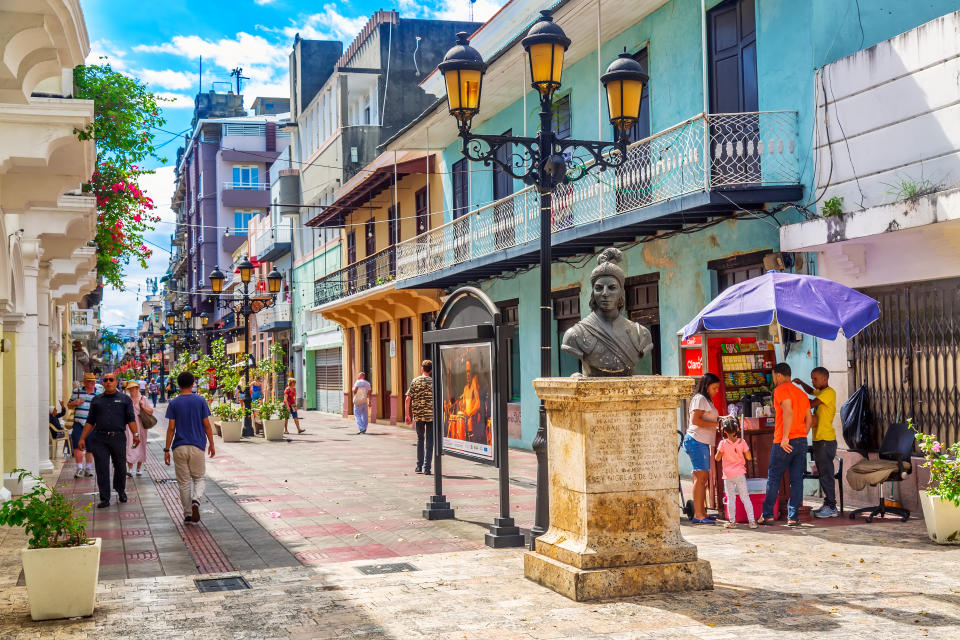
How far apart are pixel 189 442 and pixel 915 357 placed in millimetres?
7972

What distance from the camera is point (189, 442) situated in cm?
1116

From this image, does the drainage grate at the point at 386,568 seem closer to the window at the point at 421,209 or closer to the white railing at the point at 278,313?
the window at the point at 421,209

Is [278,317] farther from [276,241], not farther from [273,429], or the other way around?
[273,429]

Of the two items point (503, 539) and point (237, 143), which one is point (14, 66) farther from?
point (237, 143)

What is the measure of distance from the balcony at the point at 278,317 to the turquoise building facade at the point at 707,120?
87.0ft

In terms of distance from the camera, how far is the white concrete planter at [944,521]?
8.60 m

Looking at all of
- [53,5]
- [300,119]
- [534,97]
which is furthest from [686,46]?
[300,119]

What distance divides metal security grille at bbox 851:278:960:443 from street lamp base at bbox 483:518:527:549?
181 inches

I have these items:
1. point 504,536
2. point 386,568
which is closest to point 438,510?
point 504,536

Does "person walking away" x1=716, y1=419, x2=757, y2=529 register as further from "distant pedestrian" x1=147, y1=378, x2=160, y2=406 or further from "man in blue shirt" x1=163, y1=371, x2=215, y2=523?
"distant pedestrian" x1=147, y1=378, x2=160, y2=406

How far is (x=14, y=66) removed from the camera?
6.55m

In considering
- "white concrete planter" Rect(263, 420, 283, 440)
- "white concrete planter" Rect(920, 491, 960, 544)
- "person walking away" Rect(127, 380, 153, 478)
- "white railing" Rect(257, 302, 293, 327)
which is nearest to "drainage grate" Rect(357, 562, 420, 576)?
"white concrete planter" Rect(920, 491, 960, 544)

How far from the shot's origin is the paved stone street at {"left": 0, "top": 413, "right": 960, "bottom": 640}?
6.18 m

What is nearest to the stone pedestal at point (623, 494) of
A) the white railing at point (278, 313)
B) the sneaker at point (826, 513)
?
the sneaker at point (826, 513)
